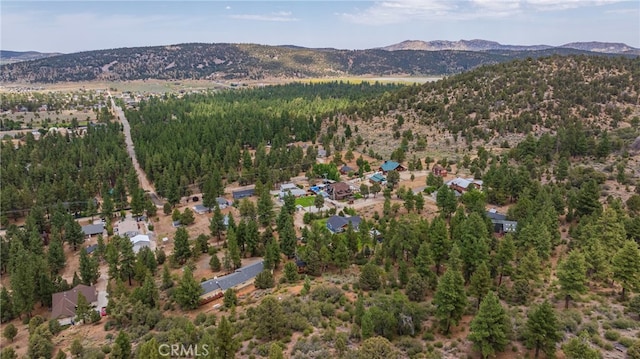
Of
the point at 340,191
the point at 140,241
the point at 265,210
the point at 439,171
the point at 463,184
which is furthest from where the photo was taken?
the point at 439,171

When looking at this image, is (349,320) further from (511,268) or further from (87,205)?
(87,205)

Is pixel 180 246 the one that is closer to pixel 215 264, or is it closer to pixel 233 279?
pixel 215 264

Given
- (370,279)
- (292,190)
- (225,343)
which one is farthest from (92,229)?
(370,279)

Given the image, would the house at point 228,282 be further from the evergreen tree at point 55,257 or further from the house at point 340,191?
the house at point 340,191

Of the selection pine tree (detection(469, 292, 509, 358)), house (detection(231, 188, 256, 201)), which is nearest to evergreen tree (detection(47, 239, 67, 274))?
house (detection(231, 188, 256, 201))

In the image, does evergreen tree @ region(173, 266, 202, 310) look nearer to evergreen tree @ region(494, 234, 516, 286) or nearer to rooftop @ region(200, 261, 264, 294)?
rooftop @ region(200, 261, 264, 294)

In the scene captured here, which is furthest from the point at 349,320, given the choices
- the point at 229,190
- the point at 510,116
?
the point at 510,116
